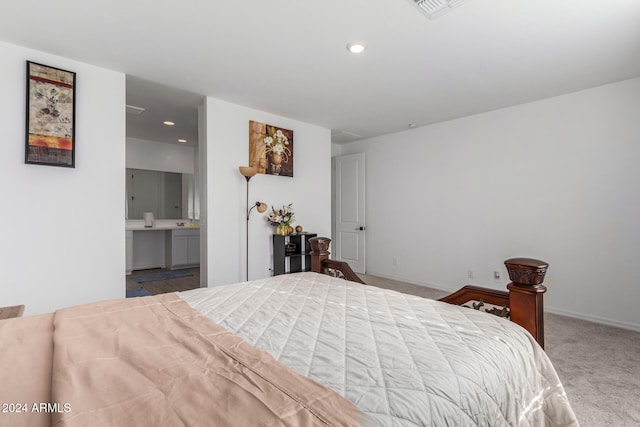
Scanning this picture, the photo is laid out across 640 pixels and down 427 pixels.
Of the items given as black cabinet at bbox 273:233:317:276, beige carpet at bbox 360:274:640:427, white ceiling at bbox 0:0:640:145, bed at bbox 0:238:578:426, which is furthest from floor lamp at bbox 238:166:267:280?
beige carpet at bbox 360:274:640:427

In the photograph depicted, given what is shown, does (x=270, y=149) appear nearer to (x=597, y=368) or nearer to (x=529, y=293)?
(x=529, y=293)

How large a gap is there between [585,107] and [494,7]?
2301 mm

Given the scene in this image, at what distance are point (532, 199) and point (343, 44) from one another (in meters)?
3.06

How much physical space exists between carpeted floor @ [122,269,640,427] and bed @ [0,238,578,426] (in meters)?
1.09

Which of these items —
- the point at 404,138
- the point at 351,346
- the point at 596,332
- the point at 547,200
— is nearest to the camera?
the point at 351,346

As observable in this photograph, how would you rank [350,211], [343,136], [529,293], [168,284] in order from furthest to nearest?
1. [350,211]
2. [343,136]
3. [168,284]
4. [529,293]

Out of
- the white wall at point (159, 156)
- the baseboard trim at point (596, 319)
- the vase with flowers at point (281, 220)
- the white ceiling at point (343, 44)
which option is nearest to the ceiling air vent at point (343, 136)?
the white ceiling at point (343, 44)

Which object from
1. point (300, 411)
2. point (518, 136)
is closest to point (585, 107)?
point (518, 136)

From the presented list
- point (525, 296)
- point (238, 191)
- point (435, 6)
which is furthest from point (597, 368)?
point (238, 191)

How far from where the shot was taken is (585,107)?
3469 millimetres

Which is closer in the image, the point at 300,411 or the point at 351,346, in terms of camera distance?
the point at 300,411

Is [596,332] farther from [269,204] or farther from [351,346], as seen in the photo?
[269,204]

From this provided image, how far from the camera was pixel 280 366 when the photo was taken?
3.04 feet

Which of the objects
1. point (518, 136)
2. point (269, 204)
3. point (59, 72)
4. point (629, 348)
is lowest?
point (629, 348)
